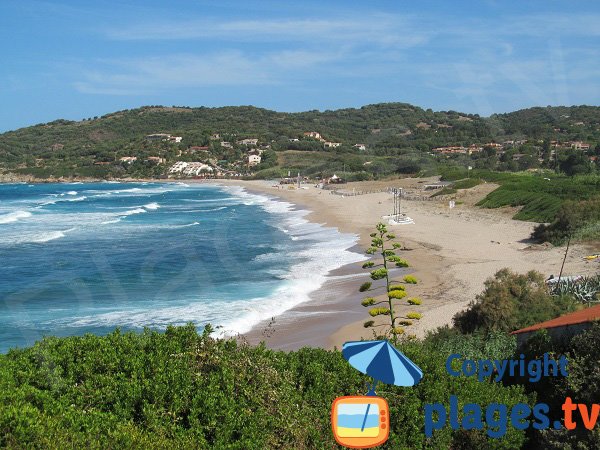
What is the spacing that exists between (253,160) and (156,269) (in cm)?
8784

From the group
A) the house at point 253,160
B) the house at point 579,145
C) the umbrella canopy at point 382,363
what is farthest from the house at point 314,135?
the umbrella canopy at point 382,363

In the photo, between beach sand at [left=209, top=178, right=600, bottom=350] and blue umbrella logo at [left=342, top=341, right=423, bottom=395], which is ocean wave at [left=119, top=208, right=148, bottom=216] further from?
blue umbrella logo at [left=342, top=341, right=423, bottom=395]

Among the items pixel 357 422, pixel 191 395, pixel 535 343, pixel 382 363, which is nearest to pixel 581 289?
pixel 535 343

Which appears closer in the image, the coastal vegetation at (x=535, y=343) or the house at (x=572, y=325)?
the coastal vegetation at (x=535, y=343)

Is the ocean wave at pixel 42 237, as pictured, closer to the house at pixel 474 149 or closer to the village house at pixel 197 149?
the house at pixel 474 149

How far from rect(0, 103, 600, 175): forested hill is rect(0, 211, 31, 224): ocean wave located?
188 feet

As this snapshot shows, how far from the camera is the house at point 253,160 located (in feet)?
356

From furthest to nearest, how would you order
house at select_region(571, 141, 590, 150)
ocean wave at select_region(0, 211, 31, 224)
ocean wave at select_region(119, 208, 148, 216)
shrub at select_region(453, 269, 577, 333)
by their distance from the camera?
1. house at select_region(571, 141, 590, 150)
2. ocean wave at select_region(119, 208, 148, 216)
3. ocean wave at select_region(0, 211, 31, 224)
4. shrub at select_region(453, 269, 577, 333)

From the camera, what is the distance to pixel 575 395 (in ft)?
20.5

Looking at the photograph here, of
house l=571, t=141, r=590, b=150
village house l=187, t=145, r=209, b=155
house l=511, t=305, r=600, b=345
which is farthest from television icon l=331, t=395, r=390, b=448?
village house l=187, t=145, r=209, b=155

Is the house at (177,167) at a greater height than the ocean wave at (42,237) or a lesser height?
greater

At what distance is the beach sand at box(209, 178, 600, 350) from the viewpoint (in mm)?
14789

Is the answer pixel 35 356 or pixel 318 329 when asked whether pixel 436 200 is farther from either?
pixel 35 356

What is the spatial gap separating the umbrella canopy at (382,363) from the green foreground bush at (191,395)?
60.1 inches
